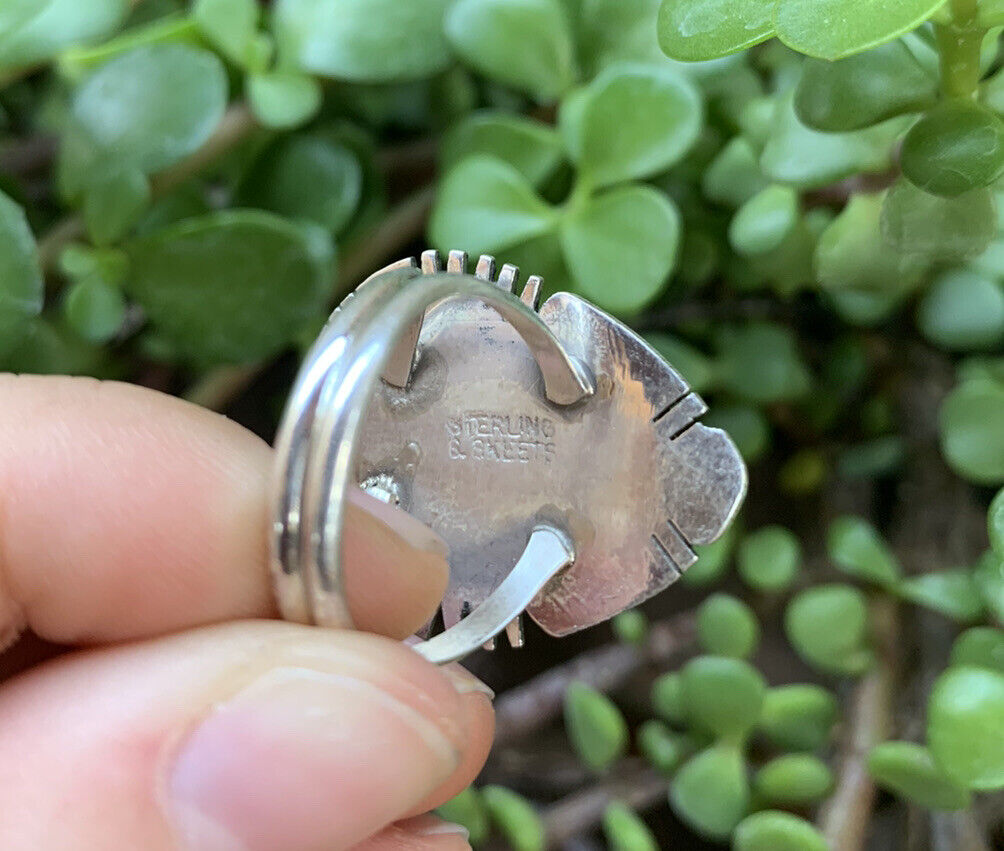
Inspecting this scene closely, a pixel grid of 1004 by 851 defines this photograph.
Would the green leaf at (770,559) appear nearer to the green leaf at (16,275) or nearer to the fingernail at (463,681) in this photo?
the fingernail at (463,681)

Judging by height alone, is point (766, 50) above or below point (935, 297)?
above

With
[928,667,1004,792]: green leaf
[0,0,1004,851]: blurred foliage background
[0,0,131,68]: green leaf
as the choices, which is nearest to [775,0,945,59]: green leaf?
[0,0,1004,851]: blurred foliage background

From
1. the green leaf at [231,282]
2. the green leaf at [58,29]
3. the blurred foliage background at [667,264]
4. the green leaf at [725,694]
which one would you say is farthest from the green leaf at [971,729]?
the green leaf at [58,29]

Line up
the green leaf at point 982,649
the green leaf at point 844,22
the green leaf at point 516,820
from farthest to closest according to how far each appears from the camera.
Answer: the green leaf at point 516,820
the green leaf at point 982,649
the green leaf at point 844,22

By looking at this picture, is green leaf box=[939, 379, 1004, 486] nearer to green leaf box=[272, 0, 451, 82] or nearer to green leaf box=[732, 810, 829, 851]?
green leaf box=[732, 810, 829, 851]


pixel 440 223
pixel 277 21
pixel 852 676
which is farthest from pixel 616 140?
pixel 852 676

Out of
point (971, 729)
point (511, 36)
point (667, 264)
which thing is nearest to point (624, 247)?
point (667, 264)

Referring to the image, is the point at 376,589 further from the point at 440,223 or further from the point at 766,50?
the point at 766,50
